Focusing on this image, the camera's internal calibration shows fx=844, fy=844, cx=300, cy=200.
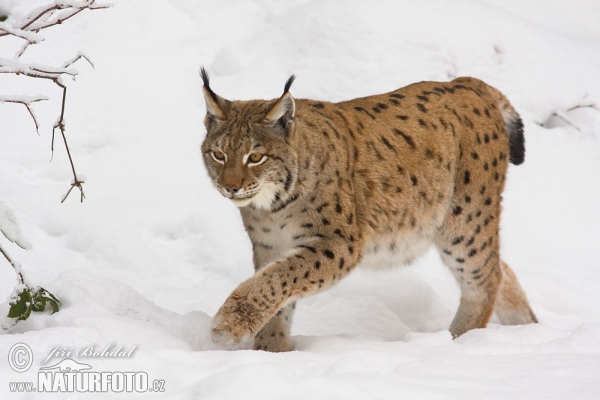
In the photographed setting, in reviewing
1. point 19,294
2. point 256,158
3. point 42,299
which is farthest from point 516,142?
point 19,294

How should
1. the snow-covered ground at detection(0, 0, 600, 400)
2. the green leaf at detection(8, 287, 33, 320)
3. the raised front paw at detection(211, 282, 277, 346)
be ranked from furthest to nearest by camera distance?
the raised front paw at detection(211, 282, 277, 346), the green leaf at detection(8, 287, 33, 320), the snow-covered ground at detection(0, 0, 600, 400)

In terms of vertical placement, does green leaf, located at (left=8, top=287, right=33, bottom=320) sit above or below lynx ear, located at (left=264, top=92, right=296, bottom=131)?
below

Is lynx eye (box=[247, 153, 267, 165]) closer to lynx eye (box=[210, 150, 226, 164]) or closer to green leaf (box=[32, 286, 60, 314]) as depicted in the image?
lynx eye (box=[210, 150, 226, 164])

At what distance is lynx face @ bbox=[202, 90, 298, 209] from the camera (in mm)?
5000

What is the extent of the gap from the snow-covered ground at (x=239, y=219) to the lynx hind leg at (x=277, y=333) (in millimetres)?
142

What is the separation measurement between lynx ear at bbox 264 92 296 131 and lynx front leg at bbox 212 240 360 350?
2.54 feet

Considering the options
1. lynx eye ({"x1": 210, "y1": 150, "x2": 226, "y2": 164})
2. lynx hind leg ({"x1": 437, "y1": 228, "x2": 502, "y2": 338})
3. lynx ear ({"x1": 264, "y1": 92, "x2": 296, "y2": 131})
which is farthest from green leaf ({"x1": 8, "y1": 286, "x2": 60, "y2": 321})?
lynx hind leg ({"x1": 437, "y1": 228, "x2": 502, "y2": 338})

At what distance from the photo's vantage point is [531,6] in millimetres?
10727

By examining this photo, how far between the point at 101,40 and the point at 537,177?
184 inches

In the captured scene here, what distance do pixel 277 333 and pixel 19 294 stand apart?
1745mm

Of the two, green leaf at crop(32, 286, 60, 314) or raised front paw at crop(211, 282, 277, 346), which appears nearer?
green leaf at crop(32, 286, 60, 314)

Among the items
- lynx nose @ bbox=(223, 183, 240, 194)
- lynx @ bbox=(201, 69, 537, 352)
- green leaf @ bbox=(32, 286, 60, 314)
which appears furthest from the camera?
lynx @ bbox=(201, 69, 537, 352)

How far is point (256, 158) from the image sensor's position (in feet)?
16.6

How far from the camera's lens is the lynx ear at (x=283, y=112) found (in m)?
5.07
